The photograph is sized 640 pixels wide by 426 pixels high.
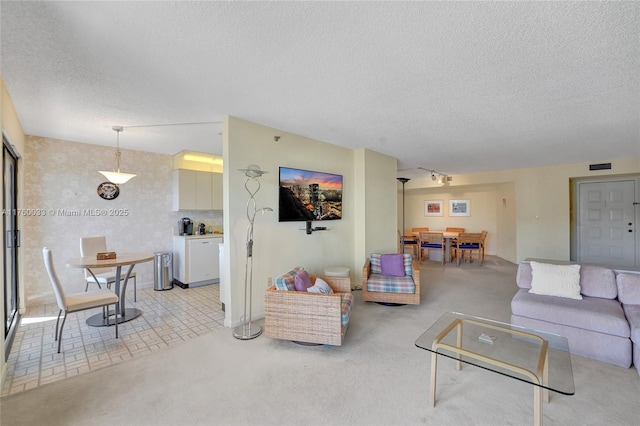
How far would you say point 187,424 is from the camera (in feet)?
5.91

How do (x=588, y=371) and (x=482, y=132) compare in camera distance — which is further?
(x=482, y=132)

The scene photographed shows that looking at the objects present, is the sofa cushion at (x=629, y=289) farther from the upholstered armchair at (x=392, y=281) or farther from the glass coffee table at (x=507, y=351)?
the upholstered armchair at (x=392, y=281)

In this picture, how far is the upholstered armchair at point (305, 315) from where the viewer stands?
2.66m

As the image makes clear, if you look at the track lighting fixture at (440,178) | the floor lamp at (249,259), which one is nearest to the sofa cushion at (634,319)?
the floor lamp at (249,259)

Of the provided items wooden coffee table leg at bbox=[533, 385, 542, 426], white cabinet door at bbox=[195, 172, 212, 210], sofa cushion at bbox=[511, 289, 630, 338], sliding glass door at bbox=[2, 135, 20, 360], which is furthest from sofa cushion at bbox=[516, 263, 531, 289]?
sliding glass door at bbox=[2, 135, 20, 360]

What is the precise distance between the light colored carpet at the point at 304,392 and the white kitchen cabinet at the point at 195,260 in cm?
229

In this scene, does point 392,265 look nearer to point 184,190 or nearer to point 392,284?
point 392,284

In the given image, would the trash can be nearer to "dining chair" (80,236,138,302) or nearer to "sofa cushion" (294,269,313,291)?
"dining chair" (80,236,138,302)

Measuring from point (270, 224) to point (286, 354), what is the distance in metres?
1.68

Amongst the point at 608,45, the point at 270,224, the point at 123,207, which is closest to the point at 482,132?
the point at 608,45

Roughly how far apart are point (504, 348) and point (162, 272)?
16.2 feet

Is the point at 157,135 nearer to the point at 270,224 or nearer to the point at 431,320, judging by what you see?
the point at 270,224

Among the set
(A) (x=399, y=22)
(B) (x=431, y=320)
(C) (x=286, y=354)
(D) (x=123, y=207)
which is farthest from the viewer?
(D) (x=123, y=207)

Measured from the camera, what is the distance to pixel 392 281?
13.0 feet
